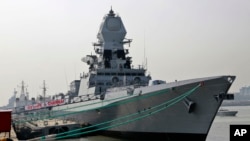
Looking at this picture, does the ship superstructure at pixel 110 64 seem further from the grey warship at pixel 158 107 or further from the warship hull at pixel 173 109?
the warship hull at pixel 173 109

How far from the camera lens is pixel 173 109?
634 inches

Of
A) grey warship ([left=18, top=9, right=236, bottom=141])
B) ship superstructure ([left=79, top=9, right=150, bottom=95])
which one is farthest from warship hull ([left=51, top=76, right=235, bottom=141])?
ship superstructure ([left=79, top=9, right=150, bottom=95])

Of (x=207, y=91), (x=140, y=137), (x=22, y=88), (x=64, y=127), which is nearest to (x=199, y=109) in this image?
(x=207, y=91)

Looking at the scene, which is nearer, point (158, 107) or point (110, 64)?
point (158, 107)

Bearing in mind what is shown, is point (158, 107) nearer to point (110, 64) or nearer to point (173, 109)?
point (173, 109)

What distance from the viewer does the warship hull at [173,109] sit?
15.1m

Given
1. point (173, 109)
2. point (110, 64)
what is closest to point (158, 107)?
point (173, 109)

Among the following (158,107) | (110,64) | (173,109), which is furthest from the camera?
(110,64)

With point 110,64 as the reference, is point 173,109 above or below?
below

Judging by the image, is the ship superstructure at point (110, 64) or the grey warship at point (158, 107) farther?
the ship superstructure at point (110, 64)

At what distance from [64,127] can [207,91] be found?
35.1ft

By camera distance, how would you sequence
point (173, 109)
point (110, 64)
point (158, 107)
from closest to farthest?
point (173, 109) < point (158, 107) < point (110, 64)

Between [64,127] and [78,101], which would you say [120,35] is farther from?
[64,127]

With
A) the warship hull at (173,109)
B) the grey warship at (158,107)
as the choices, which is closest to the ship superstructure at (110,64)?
the grey warship at (158,107)
